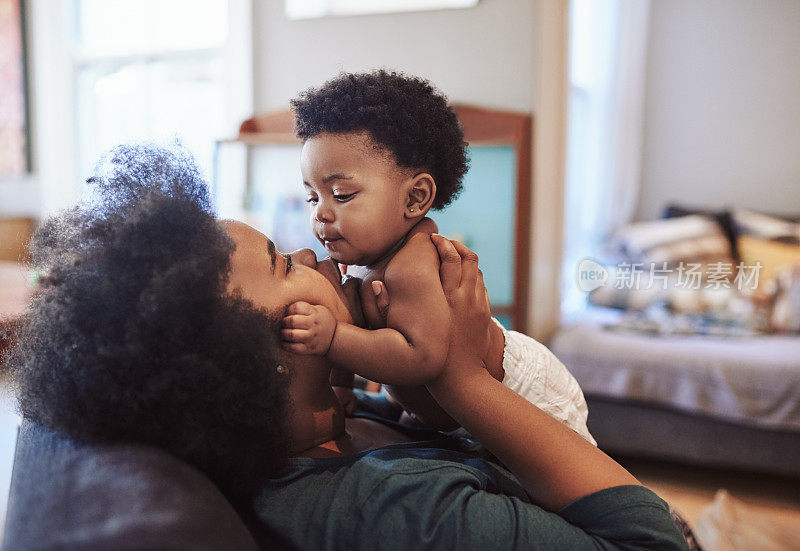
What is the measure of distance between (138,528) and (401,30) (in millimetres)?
2901

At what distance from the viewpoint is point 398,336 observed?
853mm

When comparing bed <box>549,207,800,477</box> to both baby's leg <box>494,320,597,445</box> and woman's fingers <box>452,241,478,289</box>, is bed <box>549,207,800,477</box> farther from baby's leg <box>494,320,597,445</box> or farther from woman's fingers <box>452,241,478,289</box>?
woman's fingers <box>452,241,478,289</box>

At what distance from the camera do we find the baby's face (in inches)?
39.2

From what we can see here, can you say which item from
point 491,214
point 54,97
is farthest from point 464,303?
point 54,97

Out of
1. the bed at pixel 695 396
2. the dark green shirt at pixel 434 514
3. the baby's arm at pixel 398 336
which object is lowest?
the bed at pixel 695 396

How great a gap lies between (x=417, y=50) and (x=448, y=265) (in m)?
2.35

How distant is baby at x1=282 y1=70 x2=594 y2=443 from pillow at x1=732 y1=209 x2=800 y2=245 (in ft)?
8.93

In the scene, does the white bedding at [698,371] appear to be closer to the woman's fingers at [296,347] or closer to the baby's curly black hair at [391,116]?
the baby's curly black hair at [391,116]

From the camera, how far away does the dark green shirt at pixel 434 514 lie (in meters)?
0.67

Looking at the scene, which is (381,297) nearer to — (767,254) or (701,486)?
(701,486)

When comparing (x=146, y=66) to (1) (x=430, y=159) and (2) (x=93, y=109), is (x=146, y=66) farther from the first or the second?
(1) (x=430, y=159)

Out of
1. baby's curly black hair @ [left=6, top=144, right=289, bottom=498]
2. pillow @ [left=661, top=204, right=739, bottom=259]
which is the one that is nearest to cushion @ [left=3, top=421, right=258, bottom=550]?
baby's curly black hair @ [left=6, top=144, right=289, bottom=498]

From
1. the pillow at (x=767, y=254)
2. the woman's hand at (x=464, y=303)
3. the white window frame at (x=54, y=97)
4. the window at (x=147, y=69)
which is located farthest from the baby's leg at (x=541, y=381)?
the white window frame at (x=54, y=97)

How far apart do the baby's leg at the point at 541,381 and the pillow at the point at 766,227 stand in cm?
264
